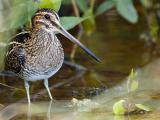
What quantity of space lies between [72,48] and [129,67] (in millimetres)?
842

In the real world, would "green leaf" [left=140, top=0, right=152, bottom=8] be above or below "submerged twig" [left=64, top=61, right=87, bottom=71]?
above

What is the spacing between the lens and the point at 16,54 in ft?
16.6

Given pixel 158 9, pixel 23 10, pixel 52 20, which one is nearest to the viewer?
pixel 52 20

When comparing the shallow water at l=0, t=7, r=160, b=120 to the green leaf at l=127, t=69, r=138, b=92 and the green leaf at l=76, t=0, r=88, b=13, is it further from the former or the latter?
the green leaf at l=76, t=0, r=88, b=13

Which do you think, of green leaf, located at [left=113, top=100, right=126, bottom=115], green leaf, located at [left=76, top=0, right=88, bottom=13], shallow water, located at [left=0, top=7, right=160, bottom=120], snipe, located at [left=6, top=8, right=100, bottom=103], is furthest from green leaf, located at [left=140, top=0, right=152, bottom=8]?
green leaf, located at [left=113, top=100, right=126, bottom=115]

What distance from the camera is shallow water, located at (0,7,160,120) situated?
4770 millimetres

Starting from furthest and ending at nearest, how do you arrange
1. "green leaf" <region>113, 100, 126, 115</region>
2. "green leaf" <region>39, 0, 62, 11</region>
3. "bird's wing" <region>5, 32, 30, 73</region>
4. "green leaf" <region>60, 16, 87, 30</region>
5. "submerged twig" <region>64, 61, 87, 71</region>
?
"submerged twig" <region>64, 61, 87, 71</region>, "green leaf" <region>60, 16, 87, 30</region>, "green leaf" <region>39, 0, 62, 11</region>, "bird's wing" <region>5, 32, 30, 73</region>, "green leaf" <region>113, 100, 126, 115</region>

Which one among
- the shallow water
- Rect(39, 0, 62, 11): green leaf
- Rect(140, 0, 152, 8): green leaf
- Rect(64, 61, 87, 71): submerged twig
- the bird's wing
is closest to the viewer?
the shallow water

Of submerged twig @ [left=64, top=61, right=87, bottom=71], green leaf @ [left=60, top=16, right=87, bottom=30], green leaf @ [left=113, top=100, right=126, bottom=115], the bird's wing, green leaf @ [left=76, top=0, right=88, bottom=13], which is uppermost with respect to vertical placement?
green leaf @ [left=76, top=0, right=88, bottom=13]

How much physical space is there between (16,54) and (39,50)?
188 millimetres

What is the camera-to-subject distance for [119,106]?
462cm

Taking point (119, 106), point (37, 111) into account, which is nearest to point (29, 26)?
point (37, 111)

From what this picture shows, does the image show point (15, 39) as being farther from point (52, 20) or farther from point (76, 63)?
point (76, 63)

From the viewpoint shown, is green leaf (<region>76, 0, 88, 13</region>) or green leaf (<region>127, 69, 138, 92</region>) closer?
green leaf (<region>127, 69, 138, 92</region>)
